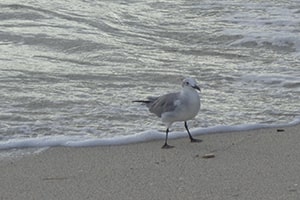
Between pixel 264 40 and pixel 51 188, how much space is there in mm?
6179

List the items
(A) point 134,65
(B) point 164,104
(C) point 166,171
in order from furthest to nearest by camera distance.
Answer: (A) point 134,65 < (B) point 164,104 < (C) point 166,171

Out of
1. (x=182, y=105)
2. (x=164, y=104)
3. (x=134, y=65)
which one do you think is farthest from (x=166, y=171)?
(x=134, y=65)

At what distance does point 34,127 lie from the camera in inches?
255

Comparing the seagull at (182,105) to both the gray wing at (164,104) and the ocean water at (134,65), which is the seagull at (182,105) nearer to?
the gray wing at (164,104)

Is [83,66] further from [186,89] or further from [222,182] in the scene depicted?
[222,182]

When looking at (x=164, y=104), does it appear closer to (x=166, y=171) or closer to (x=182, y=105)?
(x=182, y=105)

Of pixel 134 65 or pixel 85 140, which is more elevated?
pixel 85 140

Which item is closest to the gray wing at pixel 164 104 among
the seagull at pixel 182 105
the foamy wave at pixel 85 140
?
the seagull at pixel 182 105

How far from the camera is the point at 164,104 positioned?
6145mm

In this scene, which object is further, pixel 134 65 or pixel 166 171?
pixel 134 65

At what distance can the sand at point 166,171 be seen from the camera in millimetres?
4793

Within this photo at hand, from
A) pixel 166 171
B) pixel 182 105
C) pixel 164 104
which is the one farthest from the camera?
pixel 164 104

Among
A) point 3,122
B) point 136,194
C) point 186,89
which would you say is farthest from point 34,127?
point 136,194

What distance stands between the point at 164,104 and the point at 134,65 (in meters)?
2.82
